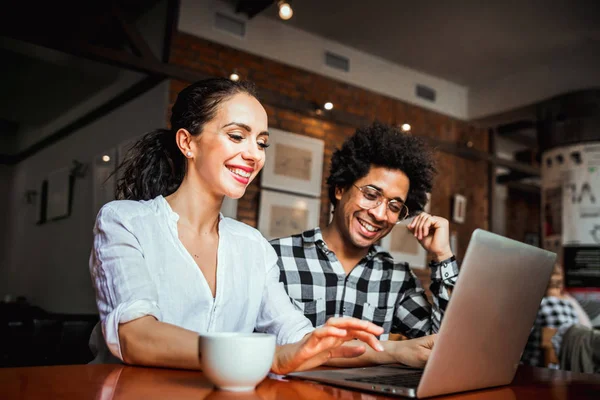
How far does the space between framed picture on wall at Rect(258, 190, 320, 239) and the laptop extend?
4.01 meters

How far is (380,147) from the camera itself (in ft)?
6.70

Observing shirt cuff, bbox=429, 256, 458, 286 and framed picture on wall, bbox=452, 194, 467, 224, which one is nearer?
shirt cuff, bbox=429, 256, 458, 286

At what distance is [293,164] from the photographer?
5.35m

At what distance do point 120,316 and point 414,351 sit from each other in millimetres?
600

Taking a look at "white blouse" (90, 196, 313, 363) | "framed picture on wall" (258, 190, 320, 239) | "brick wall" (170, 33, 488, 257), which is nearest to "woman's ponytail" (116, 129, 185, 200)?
"white blouse" (90, 196, 313, 363)

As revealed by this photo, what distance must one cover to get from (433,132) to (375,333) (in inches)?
238

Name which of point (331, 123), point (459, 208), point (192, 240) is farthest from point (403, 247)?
point (192, 240)

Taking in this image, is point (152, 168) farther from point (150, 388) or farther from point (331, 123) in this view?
point (331, 123)

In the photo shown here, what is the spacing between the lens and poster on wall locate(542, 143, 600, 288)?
5.19m

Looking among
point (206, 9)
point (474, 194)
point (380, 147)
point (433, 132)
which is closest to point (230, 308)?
point (380, 147)

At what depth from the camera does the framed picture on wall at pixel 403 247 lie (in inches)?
239

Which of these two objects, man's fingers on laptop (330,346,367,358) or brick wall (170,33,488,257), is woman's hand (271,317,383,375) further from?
brick wall (170,33,488,257)

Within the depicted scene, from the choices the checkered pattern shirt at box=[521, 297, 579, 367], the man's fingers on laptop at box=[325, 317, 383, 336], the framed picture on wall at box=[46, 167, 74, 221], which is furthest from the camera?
the framed picture on wall at box=[46, 167, 74, 221]

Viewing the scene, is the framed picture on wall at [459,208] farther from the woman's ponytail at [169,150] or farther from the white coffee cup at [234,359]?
the white coffee cup at [234,359]
